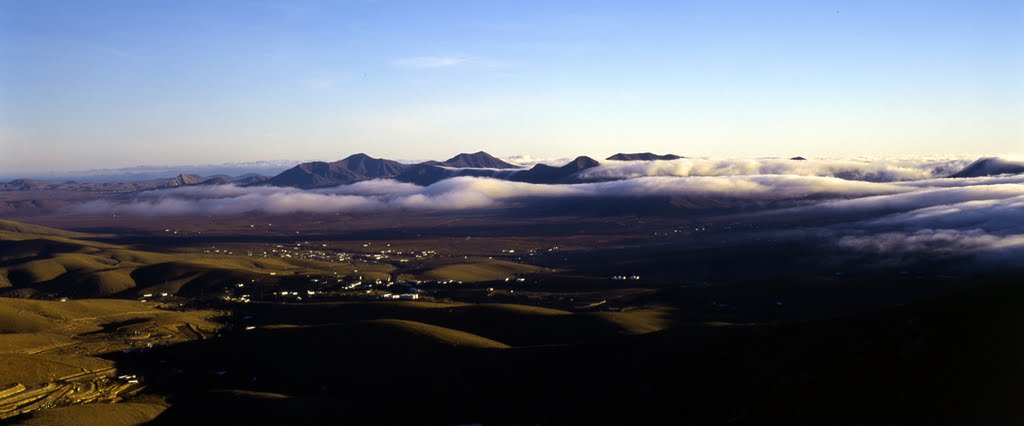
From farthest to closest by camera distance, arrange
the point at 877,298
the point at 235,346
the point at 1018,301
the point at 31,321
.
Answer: the point at 877,298 → the point at 31,321 → the point at 235,346 → the point at 1018,301

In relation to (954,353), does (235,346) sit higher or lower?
lower

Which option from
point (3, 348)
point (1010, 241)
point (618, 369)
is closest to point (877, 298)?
point (1010, 241)

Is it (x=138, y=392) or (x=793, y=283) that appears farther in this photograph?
(x=793, y=283)

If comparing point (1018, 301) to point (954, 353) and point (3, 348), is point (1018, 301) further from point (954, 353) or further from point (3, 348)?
point (3, 348)

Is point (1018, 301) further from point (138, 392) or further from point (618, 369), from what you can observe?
point (138, 392)

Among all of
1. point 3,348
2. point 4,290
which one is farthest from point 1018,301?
point 4,290

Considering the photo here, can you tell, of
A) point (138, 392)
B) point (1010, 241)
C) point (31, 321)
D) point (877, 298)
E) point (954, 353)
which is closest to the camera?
point (954, 353)
